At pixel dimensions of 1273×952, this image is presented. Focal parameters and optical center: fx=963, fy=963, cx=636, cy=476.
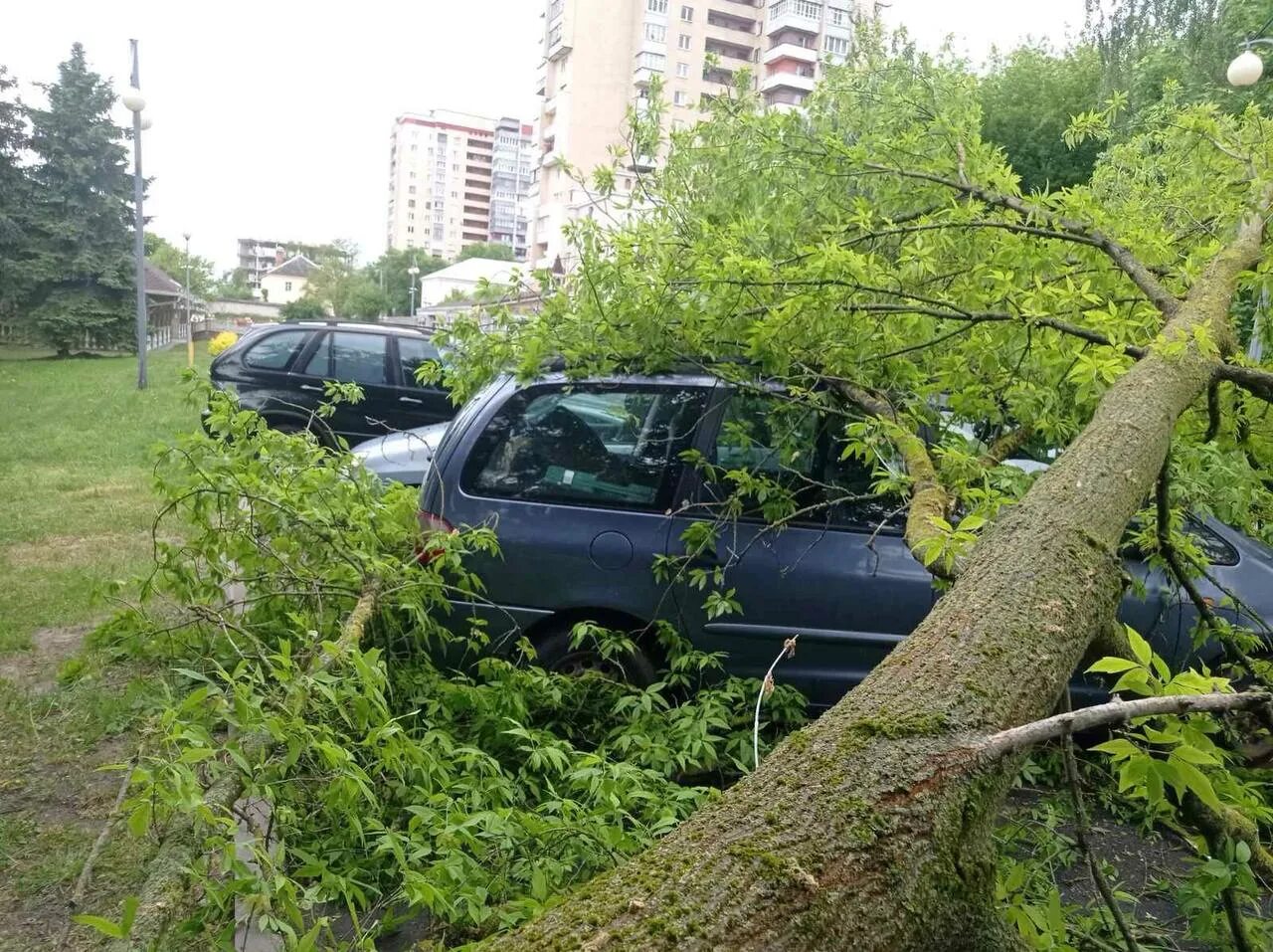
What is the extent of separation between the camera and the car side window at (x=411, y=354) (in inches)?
426

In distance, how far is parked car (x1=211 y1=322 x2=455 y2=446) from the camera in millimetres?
10352

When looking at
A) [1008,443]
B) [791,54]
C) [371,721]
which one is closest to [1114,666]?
[371,721]

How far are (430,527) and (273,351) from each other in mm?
7383

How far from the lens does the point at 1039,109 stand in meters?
23.9

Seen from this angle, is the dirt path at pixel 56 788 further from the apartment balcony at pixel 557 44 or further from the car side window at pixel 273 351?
the apartment balcony at pixel 557 44

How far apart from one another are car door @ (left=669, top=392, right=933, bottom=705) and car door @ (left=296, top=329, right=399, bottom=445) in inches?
278

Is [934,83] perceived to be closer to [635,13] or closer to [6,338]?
[6,338]

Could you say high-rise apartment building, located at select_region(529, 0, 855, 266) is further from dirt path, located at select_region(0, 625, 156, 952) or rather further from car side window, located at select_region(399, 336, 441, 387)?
dirt path, located at select_region(0, 625, 156, 952)

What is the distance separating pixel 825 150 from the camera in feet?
14.5

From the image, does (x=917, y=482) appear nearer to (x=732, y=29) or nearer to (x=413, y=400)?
(x=413, y=400)

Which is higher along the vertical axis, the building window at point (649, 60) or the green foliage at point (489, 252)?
the building window at point (649, 60)

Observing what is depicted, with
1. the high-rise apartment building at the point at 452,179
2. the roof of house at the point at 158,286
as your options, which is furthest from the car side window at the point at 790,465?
the high-rise apartment building at the point at 452,179

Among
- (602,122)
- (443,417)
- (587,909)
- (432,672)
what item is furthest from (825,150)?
(602,122)

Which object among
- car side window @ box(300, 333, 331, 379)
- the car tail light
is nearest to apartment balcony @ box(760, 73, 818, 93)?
car side window @ box(300, 333, 331, 379)
